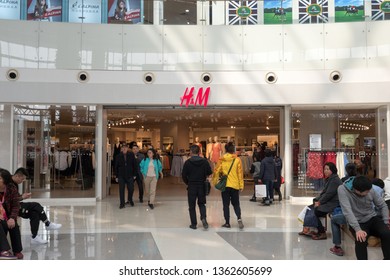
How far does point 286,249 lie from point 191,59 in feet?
22.8

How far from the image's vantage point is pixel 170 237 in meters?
6.44

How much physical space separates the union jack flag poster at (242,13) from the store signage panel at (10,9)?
5.67 meters

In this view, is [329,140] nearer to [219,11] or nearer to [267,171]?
[267,171]

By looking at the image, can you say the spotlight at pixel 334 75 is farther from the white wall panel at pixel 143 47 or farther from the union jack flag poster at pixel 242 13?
the white wall panel at pixel 143 47

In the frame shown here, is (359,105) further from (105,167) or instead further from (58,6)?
(58,6)

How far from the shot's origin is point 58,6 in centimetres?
1132

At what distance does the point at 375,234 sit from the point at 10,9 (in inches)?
413

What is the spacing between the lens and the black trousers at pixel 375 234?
4.41 metres

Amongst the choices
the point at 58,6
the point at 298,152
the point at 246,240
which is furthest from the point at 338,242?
the point at 58,6

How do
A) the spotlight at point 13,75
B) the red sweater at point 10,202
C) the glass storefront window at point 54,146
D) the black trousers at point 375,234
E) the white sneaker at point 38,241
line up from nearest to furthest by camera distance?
1. the black trousers at point 375,234
2. the red sweater at point 10,202
3. the white sneaker at point 38,241
4. the spotlight at point 13,75
5. the glass storefront window at point 54,146

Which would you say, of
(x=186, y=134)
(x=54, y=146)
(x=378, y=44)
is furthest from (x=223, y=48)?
(x=186, y=134)

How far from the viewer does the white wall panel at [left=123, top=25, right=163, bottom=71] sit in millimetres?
11320

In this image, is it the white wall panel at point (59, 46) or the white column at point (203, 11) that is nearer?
the white wall panel at point (59, 46)

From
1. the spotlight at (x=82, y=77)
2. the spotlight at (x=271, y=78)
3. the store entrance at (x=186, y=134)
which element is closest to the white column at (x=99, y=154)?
the spotlight at (x=82, y=77)
